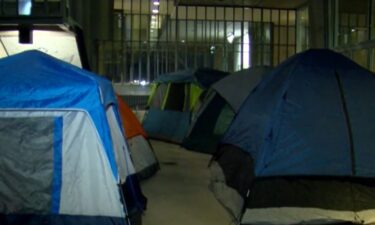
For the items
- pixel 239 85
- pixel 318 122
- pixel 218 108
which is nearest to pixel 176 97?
pixel 218 108

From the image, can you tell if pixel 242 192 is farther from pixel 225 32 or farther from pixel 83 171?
pixel 225 32

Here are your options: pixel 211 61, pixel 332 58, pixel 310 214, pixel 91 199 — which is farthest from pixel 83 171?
pixel 211 61

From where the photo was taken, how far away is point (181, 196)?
23.9ft

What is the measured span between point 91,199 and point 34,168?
0.63 metres

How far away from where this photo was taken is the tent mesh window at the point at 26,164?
5.00m

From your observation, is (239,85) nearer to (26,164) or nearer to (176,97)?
(176,97)

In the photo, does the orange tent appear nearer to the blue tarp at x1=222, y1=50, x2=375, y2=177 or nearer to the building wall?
the blue tarp at x1=222, y1=50, x2=375, y2=177

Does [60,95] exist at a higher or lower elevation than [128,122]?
higher

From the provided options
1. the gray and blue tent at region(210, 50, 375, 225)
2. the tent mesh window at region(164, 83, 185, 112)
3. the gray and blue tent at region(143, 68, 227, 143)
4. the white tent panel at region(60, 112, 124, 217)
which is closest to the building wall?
the gray and blue tent at region(143, 68, 227, 143)

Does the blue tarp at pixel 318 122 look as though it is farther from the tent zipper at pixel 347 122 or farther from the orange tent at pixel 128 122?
the orange tent at pixel 128 122

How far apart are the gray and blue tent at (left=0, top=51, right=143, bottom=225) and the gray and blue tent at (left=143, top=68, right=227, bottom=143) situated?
774cm

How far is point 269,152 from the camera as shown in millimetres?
5793

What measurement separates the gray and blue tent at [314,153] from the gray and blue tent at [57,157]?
1.58 meters

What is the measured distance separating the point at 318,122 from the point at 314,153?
372mm
